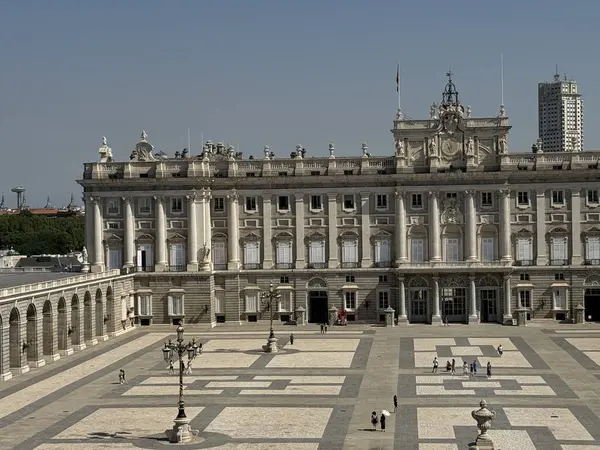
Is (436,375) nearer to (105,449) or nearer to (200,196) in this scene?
(105,449)

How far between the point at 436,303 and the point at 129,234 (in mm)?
28869

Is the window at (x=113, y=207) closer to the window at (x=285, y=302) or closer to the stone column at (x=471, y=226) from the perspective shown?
the window at (x=285, y=302)

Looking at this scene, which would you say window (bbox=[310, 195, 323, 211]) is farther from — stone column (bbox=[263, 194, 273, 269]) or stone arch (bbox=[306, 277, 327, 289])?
stone arch (bbox=[306, 277, 327, 289])

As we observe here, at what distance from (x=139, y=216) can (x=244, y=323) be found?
13949mm

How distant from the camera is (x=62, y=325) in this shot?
82.5 m

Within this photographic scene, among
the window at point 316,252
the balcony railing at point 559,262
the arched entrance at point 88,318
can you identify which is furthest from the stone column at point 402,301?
the arched entrance at point 88,318

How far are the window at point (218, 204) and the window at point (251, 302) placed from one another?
8284 mm

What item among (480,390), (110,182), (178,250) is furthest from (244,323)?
Result: (480,390)

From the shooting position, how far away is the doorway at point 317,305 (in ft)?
340

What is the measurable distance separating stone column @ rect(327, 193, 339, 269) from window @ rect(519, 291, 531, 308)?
55.7ft

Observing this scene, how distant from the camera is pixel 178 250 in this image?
103812mm

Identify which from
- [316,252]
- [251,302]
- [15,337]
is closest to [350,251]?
[316,252]

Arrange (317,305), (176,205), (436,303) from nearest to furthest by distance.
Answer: (436,303)
(176,205)
(317,305)

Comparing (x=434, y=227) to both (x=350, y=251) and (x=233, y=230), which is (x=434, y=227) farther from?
(x=233, y=230)
